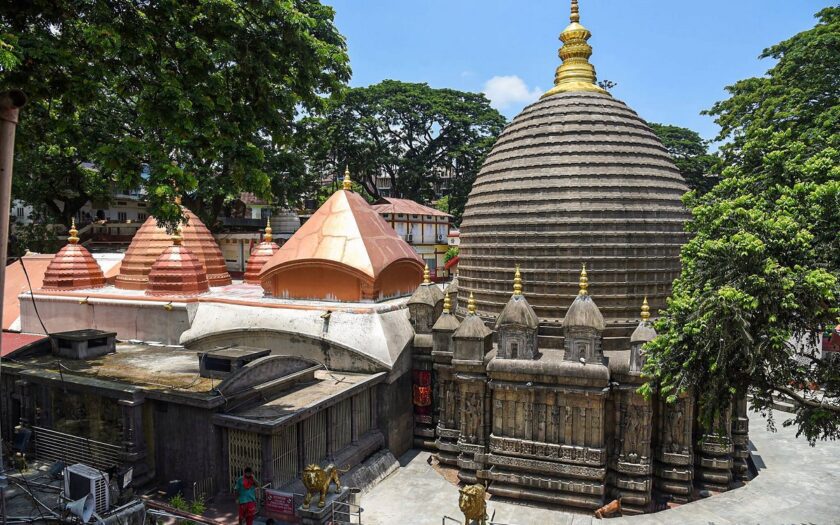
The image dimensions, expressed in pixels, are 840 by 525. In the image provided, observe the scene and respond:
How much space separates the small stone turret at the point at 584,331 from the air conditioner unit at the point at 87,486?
9.64 metres

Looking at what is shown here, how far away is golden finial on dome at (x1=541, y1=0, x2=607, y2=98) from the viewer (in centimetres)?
1669

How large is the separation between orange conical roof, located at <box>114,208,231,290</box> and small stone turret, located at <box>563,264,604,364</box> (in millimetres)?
13551

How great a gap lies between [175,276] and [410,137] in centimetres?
2935

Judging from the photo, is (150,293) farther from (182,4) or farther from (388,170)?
(388,170)

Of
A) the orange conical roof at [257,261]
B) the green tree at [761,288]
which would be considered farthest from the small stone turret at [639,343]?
the orange conical roof at [257,261]

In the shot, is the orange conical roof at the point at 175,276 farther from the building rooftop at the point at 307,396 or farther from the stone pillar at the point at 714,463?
the stone pillar at the point at 714,463

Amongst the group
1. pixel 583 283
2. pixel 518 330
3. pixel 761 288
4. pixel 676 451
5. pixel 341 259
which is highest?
Result: pixel 341 259

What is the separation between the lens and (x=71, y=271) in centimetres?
2036

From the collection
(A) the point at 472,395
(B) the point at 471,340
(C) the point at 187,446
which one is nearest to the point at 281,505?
(C) the point at 187,446

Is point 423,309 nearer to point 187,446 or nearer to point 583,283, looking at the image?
point 583,283

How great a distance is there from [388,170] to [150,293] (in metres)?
27.5

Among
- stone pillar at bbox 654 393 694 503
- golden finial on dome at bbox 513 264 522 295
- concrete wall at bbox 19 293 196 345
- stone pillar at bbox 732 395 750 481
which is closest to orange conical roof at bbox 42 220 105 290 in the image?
concrete wall at bbox 19 293 196 345

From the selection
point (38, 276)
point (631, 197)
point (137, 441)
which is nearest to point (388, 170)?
point (38, 276)

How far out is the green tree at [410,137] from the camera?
4094cm
